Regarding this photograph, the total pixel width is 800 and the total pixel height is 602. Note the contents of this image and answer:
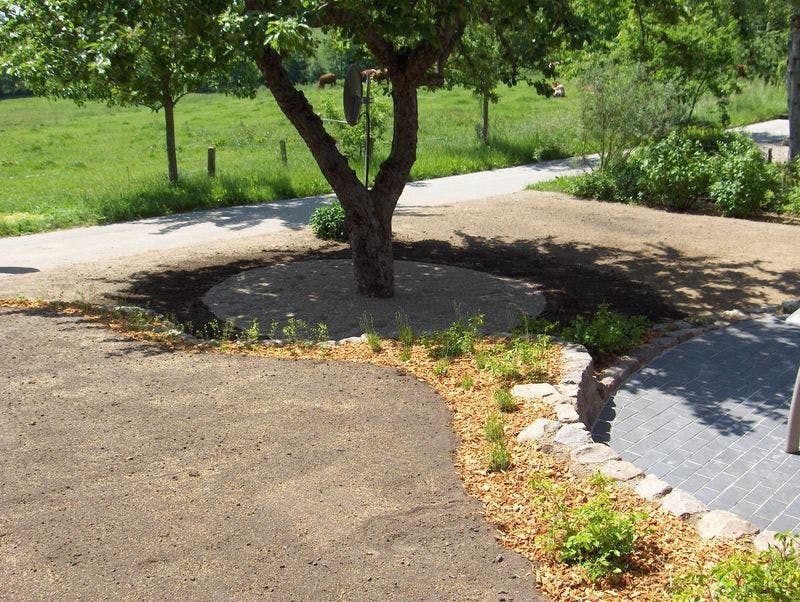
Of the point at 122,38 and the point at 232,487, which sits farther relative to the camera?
the point at 122,38

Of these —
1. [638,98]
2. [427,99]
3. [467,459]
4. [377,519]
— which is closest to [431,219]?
[638,98]

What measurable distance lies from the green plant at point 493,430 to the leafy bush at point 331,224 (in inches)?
307

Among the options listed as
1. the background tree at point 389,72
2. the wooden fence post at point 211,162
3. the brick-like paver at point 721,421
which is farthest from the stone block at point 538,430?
the wooden fence post at point 211,162

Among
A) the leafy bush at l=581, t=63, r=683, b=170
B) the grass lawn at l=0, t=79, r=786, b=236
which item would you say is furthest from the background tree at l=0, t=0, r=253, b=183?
the leafy bush at l=581, t=63, r=683, b=170

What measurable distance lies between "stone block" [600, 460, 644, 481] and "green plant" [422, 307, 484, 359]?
258 centimetres

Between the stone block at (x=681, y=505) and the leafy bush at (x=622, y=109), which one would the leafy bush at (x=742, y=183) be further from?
the stone block at (x=681, y=505)

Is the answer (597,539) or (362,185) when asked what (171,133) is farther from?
(597,539)

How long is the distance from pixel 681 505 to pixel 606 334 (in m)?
3.56

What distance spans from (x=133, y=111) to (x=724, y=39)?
28.9 metres

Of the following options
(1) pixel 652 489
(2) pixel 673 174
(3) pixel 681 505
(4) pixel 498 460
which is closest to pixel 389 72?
(4) pixel 498 460

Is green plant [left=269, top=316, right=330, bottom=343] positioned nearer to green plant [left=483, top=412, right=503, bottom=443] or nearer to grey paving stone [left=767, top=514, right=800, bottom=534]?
green plant [left=483, top=412, right=503, bottom=443]

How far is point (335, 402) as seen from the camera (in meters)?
6.77

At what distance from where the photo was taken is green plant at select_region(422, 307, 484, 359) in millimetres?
7996

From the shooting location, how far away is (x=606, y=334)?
8.46 m
